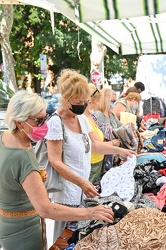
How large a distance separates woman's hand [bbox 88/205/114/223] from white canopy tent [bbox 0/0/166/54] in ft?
4.82

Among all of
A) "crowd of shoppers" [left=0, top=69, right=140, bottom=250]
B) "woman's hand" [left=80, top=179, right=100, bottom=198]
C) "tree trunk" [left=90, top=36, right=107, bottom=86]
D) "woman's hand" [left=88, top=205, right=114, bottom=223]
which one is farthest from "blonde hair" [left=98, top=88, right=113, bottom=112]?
"tree trunk" [left=90, top=36, right=107, bottom=86]

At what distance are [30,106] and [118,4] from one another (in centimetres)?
145

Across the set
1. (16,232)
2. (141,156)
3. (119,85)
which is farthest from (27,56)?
(16,232)

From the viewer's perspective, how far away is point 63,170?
8.18 ft

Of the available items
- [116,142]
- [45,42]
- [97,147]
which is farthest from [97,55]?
[45,42]

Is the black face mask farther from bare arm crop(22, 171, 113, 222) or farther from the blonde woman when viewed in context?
bare arm crop(22, 171, 113, 222)

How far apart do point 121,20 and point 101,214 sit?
4867mm

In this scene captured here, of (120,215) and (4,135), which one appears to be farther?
(4,135)

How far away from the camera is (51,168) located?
8.56 feet

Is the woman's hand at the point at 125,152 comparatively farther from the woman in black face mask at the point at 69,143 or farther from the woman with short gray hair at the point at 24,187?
the woman with short gray hair at the point at 24,187

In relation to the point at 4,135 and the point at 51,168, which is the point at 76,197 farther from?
the point at 4,135

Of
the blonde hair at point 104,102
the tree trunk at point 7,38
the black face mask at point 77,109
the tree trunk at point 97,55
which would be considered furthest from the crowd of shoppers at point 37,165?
the tree trunk at point 7,38

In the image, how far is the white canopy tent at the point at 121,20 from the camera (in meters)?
2.92

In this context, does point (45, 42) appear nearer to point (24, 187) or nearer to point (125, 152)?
point (125, 152)
